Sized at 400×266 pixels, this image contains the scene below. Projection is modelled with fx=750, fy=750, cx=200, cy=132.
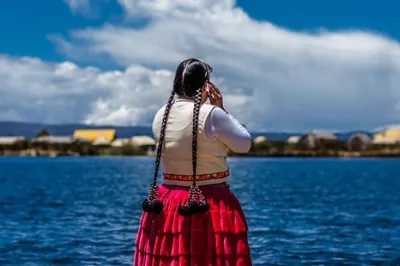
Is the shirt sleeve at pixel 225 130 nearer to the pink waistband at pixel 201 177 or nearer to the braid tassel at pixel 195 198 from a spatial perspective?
the braid tassel at pixel 195 198

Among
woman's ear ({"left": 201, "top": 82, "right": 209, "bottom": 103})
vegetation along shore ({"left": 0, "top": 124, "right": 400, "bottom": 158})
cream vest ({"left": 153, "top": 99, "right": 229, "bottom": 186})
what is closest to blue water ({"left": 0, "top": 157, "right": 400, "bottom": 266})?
cream vest ({"left": 153, "top": 99, "right": 229, "bottom": 186})

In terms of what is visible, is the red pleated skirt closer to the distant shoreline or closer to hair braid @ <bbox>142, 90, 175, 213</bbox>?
hair braid @ <bbox>142, 90, 175, 213</bbox>

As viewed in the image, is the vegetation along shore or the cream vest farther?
the vegetation along shore

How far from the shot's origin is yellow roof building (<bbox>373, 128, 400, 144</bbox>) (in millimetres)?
170375

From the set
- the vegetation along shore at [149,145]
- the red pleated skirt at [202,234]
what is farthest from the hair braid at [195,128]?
the vegetation along shore at [149,145]

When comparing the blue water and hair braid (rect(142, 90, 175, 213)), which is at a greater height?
hair braid (rect(142, 90, 175, 213))

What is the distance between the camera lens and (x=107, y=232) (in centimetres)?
1611

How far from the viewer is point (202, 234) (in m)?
4.77

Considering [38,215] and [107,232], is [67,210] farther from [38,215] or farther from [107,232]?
[107,232]

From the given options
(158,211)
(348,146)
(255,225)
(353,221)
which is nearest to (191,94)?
(158,211)

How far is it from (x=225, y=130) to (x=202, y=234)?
681mm

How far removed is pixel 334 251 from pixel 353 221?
6.87 m

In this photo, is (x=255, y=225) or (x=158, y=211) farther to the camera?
(x=255, y=225)

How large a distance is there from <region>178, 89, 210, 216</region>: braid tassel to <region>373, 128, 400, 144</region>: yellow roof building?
16830cm
